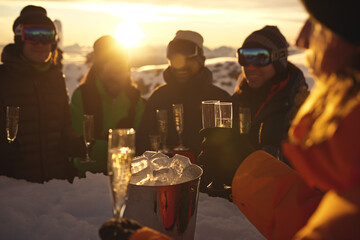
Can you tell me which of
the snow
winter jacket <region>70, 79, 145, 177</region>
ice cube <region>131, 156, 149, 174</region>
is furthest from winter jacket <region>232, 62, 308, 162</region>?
winter jacket <region>70, 79, 145, 177</region>

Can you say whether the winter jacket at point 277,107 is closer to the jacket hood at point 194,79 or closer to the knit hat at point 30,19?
the jacket hood at point 194,79

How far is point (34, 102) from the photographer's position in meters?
4.47

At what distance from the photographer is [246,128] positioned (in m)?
3.16

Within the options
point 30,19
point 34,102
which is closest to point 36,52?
point 30,19

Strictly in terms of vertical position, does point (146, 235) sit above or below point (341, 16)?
below

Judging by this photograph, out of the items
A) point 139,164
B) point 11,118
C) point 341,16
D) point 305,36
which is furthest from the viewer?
point 11,118

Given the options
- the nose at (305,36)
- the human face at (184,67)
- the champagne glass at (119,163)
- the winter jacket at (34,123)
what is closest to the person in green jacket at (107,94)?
the winter jacket at (34,123)

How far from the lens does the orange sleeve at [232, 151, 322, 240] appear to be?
166 centimetres

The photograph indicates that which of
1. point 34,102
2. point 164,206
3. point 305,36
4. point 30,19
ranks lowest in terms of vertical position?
point 164,206

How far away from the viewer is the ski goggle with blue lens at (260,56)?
405 cm

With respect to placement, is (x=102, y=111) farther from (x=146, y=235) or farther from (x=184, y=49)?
(x=146, y=235)

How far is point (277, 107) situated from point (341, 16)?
307 centimetres

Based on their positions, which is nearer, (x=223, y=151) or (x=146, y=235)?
(x=146, y=235)

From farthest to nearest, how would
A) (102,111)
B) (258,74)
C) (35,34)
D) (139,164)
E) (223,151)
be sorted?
(102,111)
(35,34)
(258,74)
(223,151)
(139,164)
